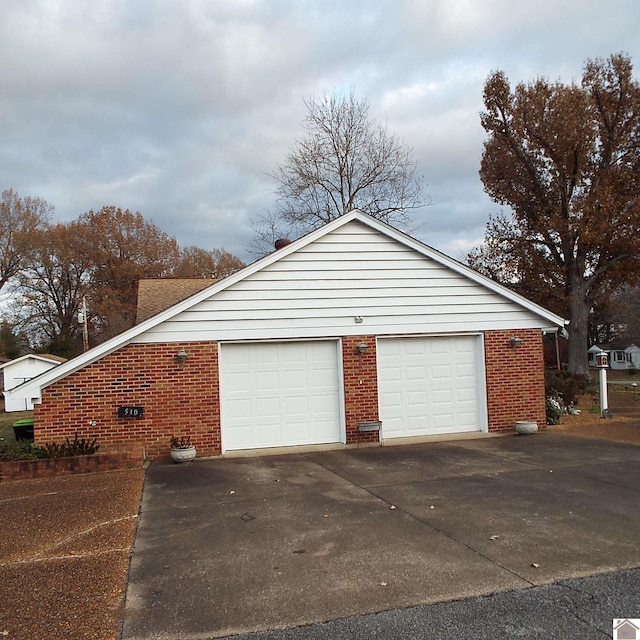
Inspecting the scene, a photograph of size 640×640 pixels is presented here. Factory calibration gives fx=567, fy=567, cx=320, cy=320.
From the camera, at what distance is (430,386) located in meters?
11.8

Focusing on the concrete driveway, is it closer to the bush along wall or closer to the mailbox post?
the bush along wall

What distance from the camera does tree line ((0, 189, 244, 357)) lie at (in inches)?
1684

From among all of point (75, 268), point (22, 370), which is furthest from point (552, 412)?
point (75, 268)

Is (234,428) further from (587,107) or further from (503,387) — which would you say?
(587,107)

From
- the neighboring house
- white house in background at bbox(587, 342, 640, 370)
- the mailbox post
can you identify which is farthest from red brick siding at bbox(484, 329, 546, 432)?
white house in background at bbox(587, 342, 640, 370)

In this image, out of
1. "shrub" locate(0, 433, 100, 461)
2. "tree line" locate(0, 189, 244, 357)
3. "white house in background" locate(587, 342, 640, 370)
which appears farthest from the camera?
"white house in background" locate(587, 342, 640, 370)

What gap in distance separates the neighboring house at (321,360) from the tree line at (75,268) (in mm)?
33259

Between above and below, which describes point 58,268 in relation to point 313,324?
above

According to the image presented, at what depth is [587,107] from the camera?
26.2 metres

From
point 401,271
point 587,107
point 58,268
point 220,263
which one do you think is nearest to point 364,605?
point 401,271

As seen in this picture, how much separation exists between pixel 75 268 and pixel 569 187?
1442 inches

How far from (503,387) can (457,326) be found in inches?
66.8

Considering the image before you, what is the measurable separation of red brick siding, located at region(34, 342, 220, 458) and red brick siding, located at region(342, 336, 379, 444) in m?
2.53

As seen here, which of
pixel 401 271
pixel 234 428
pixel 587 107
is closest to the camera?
pixel 234 428
